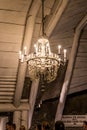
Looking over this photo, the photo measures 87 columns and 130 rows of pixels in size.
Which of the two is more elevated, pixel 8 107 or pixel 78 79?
pixel 78 79

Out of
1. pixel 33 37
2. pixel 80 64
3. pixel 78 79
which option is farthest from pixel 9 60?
pixel 78 79

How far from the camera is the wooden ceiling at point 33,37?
28.5 feet

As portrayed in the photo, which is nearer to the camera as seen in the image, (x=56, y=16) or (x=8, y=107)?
(x=56, y=16)

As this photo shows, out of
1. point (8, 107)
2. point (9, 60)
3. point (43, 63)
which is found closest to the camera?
point (43, 63)

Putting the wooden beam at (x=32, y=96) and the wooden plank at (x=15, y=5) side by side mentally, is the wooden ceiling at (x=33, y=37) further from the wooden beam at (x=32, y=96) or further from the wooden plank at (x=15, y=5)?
the wooden beam at (x=32, y=96)

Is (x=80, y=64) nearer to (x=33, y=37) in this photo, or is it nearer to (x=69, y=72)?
(x=69, y=72)

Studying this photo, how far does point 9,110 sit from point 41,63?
553 centimetres

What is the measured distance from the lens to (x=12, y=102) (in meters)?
12.2

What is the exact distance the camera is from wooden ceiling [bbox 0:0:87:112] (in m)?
8.68

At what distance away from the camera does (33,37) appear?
9938 millimetres

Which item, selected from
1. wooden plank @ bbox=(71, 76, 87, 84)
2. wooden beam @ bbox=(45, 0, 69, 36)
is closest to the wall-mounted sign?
wooden plank @ bbox=(71, 76, 87, 84)

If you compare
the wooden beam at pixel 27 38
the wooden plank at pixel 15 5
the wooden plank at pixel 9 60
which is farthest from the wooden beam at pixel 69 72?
the wooden plank at pixel 15 5

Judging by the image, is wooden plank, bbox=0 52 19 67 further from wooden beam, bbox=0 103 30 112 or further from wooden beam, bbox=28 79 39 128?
wooden beam, bbox=0 103 30 112

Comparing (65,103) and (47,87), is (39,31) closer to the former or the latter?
(47,87)
